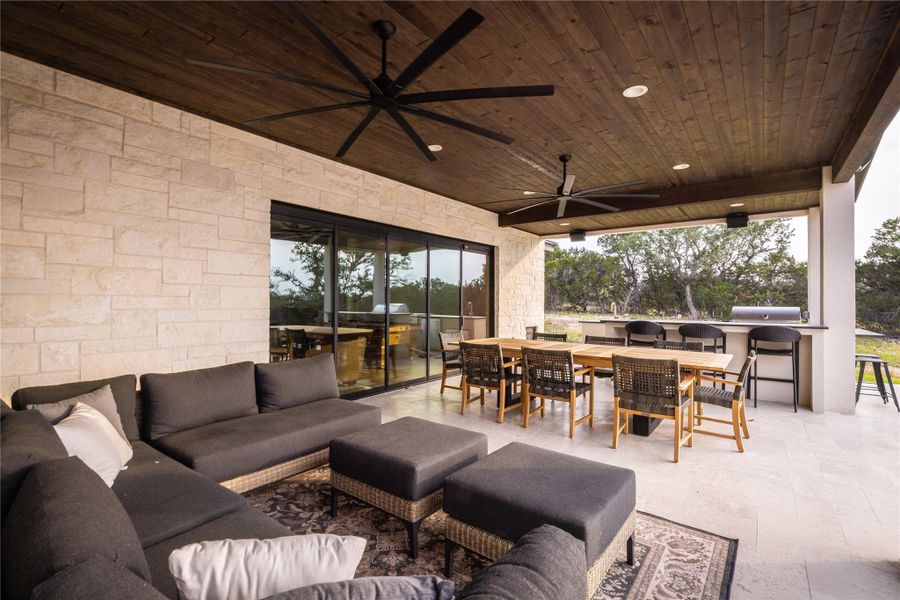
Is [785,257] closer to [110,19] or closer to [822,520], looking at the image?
[822,520]

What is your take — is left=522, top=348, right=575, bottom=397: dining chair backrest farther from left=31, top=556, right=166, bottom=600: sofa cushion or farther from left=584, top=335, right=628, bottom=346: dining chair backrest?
left=31, top=556, right=166, bottom=600: sofa cushion

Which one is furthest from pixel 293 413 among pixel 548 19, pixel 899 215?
pixel 899 215

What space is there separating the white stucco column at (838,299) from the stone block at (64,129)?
23.2 feet

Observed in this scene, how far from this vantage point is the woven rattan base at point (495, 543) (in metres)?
1.65

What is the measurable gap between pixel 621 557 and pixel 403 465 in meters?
1.19

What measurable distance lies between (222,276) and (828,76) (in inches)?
202

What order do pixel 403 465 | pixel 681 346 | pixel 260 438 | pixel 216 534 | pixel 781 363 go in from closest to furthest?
1. pixel 216 534
2. pixel 403 465
3. pixel 260 438
4. pixel 681 346
5. pixel 781 363

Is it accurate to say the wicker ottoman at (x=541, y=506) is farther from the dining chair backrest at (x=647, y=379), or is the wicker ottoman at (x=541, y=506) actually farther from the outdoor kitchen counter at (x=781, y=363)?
the outdoor kitchen counter at (x=781, y=363)

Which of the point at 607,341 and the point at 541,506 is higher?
the point at 607,341

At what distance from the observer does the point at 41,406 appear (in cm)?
205

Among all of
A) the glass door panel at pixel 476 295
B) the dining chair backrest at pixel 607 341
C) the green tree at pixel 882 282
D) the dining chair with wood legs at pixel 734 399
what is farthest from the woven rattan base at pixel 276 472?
the green tree at pixel 882 282

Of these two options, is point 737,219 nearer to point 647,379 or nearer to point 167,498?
point 647,379

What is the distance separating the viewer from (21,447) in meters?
1.41

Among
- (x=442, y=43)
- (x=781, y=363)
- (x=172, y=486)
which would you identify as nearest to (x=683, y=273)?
(x=781, y=363)
